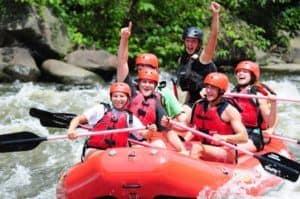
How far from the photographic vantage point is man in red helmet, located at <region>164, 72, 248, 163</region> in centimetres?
538

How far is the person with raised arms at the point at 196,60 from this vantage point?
6082mm

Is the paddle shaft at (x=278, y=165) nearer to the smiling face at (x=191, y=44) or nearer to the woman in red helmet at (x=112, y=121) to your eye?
the woman in red helmet at (x=112, y=121)

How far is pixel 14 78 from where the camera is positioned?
1095 centimetres

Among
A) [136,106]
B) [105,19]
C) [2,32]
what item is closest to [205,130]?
[136,106]

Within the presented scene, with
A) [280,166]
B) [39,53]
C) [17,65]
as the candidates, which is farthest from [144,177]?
[39,53]

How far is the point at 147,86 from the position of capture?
5.67m

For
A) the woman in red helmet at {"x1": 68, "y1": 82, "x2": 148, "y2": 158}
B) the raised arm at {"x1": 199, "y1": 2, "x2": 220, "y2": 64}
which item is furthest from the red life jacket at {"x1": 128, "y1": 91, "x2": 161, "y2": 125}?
the raised arm at {"x1": 199, "y1": 2, "x2": 220, "y2": 64}

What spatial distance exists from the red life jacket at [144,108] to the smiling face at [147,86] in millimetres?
47

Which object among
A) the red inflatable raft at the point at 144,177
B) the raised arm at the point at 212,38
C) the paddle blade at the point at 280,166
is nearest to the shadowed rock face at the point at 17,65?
the raised arm at the point at 212,38

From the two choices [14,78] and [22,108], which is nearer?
[22,108]

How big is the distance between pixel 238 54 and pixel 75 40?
11.6 feet

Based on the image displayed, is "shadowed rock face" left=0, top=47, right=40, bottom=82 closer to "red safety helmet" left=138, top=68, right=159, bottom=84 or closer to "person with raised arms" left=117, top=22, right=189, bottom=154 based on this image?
"person with raised arms" left=117, top=22, right=189, bottom=154

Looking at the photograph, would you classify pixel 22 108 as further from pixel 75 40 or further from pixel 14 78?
pixel 75 40

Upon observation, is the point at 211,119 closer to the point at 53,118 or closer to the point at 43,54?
the point at 53,118
